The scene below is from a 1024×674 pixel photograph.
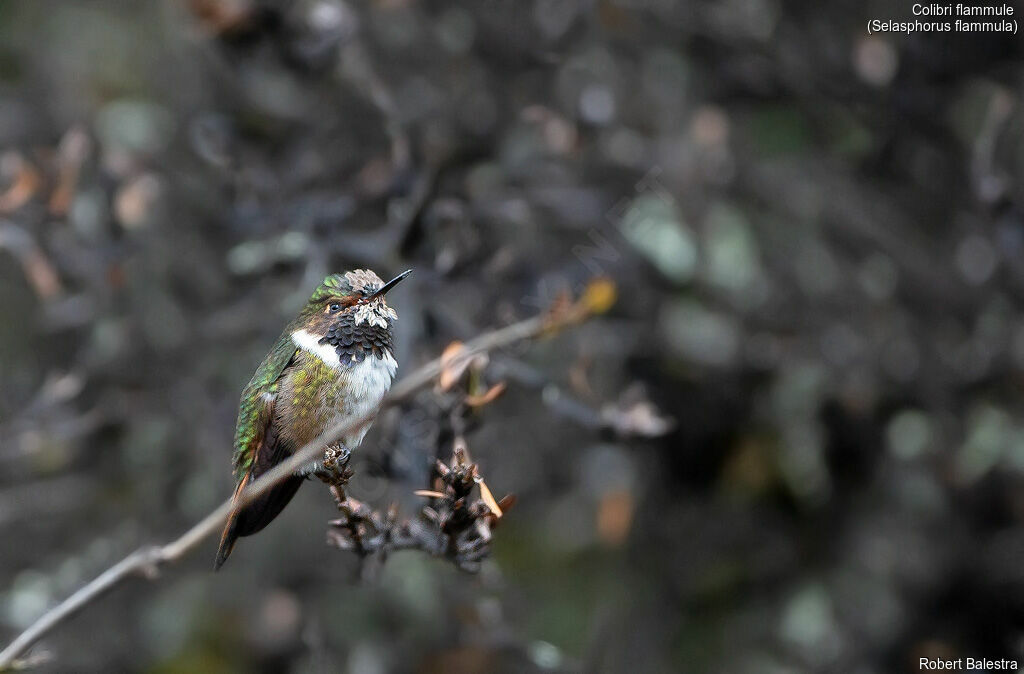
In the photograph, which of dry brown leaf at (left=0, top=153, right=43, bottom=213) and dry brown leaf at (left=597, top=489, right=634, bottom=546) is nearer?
dry brown leaf at (left=0, top=153, right=43, bottom=213)

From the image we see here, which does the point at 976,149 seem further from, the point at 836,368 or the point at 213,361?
the point at 213,361

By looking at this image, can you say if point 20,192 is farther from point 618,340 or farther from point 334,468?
point 334,468

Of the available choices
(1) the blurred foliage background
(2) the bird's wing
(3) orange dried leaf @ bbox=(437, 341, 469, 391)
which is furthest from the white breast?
(1) the blurred foliage background

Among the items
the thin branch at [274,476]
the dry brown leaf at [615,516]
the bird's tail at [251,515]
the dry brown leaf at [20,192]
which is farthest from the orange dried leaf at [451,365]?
the dry brown leaf at [615,516]

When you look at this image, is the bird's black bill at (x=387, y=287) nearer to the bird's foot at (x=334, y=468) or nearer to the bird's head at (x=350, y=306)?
the bird's head at (x=350, y=306)

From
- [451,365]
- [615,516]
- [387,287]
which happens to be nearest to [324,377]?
[387,287]

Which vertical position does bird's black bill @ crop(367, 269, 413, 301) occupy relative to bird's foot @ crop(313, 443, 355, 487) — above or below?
above

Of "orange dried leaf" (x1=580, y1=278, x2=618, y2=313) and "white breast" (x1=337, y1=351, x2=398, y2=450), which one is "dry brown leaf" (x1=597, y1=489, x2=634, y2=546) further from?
"orange dried leaf" (x1=580, y1=278, x2=618, y2=313)
